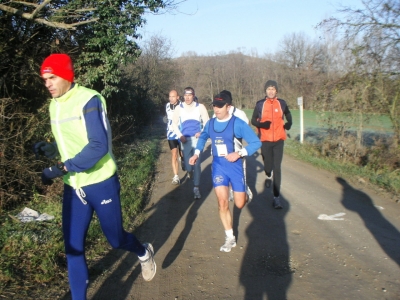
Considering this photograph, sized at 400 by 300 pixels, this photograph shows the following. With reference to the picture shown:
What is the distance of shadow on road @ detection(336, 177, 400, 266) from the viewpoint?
18.1 ft

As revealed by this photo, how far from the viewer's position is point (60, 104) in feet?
11.4

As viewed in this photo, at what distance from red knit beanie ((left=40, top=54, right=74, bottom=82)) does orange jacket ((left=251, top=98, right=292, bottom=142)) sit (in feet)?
15.0

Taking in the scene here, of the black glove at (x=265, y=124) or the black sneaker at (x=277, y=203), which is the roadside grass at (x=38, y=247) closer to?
the black sneaker at (x=277, y=203)

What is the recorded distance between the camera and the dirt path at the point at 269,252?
437 cm

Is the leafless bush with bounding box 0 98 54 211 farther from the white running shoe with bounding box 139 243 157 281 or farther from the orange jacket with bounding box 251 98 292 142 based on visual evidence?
the orange jacket with bounding box 251 98 292 142

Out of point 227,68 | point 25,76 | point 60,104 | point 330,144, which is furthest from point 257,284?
point 227,68

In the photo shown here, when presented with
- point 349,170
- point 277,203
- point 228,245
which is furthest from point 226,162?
point 349,170

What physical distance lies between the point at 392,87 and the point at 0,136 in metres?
10.1

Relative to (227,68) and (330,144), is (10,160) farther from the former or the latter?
(227,68)

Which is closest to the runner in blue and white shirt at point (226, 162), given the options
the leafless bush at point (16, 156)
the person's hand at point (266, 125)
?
the person's hand at point (266, 125)

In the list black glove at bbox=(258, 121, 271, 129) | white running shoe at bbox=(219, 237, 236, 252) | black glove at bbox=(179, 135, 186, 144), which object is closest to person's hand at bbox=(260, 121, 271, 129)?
black glove at bbox=(258, 121, 271, 129)

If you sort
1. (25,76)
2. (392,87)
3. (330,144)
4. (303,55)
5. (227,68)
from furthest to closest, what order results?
(303,55)
(227,68)
(330,144)
(392,87)
(25,76)

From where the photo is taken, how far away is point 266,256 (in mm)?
5270

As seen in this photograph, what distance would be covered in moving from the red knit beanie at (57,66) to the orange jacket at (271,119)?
456cm
